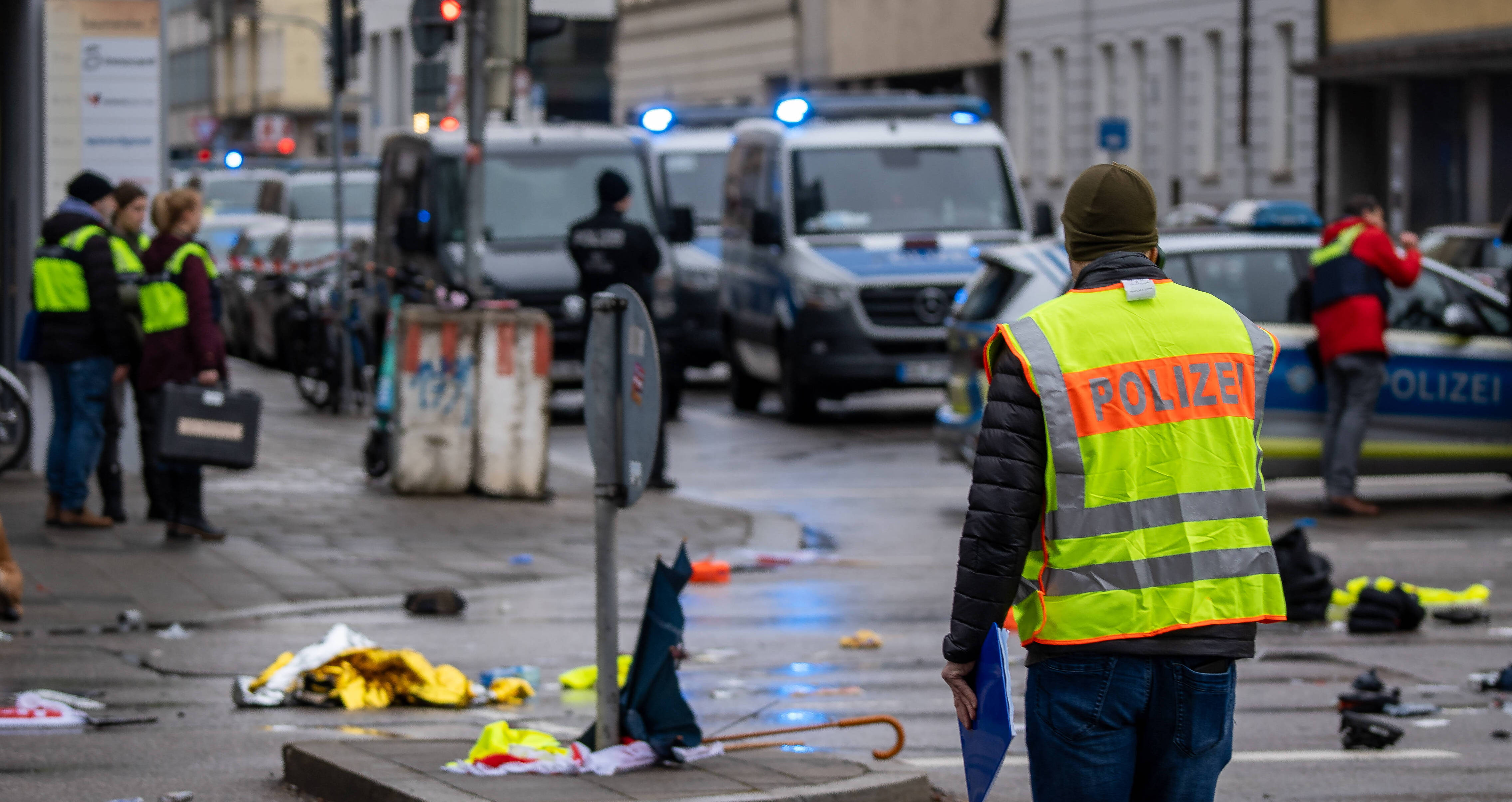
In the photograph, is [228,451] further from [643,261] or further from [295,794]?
[295,794]

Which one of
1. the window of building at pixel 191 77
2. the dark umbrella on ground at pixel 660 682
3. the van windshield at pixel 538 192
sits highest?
the window of building at pixel 191 77

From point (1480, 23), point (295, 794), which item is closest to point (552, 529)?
point (295, 794)

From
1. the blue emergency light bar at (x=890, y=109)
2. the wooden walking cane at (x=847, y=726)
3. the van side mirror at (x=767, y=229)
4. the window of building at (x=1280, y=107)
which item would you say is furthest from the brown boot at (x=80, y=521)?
the window of building at (x=1280, y=107)

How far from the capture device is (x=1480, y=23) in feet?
108

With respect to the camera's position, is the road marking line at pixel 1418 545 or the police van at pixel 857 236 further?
the police van at pixel 857 236

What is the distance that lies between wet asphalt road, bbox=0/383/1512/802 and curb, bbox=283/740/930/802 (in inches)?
4.4

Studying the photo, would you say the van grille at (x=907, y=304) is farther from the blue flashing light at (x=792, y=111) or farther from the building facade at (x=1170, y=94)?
the building facade at (x=1170, y=94)

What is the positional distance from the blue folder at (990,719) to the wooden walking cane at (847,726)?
7.60 ft

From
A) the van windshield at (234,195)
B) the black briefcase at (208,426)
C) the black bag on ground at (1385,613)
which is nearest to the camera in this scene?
the black bag on ground at (1385,613)

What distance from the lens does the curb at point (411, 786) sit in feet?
18.7

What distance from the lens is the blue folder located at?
3910mm

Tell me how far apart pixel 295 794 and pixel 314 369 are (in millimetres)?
14336

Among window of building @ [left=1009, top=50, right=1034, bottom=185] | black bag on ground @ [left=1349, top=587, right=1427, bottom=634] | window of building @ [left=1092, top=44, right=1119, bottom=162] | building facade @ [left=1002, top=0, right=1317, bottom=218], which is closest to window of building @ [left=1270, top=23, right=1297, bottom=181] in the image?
building facade @ [left=1002, top=0, right=1317, bottom=218]

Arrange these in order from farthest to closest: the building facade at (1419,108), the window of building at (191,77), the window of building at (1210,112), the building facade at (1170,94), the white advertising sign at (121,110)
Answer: the window of building at (191,77), the window of building at (1210,112), the building facade at (1170,94), the building facade at (1419,108), the white advertising sign at (121,110)
